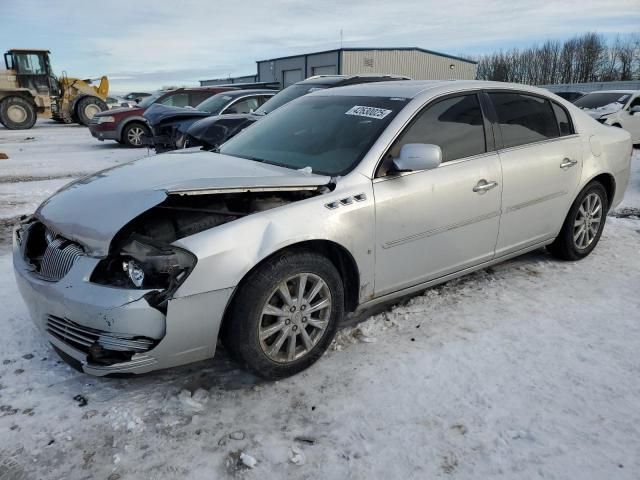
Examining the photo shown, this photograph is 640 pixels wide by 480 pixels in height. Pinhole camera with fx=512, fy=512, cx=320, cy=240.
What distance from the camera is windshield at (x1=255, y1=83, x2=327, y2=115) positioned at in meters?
8.01

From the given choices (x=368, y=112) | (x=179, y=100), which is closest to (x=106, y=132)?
(x=179, y=100)

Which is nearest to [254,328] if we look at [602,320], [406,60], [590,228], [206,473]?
[206,473]

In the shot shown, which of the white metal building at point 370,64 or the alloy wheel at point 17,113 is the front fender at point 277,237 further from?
the white metal building at point 370,64

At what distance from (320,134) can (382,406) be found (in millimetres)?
1836

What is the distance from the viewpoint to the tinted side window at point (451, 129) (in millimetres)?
Result: 3297

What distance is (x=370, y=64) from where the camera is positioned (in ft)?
109

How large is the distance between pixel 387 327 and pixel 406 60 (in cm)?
3490

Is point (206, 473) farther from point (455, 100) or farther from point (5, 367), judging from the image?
point (455, 100)

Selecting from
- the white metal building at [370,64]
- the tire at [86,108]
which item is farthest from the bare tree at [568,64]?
the tire at [86,108]

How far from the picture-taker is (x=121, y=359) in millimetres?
2424

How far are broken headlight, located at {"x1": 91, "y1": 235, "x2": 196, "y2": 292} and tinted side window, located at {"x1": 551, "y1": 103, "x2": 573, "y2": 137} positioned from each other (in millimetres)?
3312

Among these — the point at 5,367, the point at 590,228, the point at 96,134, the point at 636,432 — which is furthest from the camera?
the point at 96,134

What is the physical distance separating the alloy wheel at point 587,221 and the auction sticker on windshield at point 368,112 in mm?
2133

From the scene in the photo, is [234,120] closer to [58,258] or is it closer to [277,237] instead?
[58,258]
